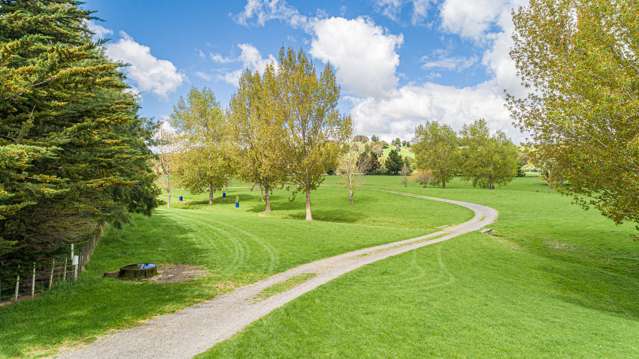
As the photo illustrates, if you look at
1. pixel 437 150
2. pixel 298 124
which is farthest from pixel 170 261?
pixel 437 150

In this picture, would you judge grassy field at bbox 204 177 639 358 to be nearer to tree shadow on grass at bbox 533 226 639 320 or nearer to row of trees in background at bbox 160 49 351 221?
tree shadow on grass at bbox 533 226 639 320

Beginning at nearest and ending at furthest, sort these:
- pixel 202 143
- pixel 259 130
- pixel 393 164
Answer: pixel 259 130, pixel 202 143, pixel 393 164

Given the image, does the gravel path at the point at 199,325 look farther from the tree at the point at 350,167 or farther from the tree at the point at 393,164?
the tree at the point at 393,164

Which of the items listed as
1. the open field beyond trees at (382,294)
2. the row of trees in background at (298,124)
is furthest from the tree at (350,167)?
the open field beyond trees at (382,294)

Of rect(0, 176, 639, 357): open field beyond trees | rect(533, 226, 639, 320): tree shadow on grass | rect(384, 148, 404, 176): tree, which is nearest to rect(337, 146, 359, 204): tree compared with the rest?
rect(0, 176, 639, 357): open field beyond trees

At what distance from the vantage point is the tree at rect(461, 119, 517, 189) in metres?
Result: 80.6

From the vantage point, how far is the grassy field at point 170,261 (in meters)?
10.3

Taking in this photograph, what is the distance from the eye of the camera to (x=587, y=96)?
49.1 ft

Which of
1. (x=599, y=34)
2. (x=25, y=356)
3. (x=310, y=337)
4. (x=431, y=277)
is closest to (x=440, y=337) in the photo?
(x=310, y=337)

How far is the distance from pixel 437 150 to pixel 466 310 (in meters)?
76.4

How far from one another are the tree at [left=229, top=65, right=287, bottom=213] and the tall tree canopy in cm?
2217

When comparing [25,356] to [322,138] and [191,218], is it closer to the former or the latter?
[191,218]

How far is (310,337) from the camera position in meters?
9.63

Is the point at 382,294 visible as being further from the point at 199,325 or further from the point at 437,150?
the point at 437,150
